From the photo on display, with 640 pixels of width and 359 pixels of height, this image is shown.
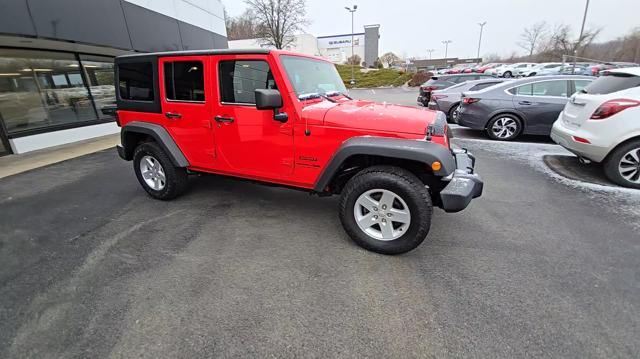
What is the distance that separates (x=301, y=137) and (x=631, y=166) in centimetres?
464

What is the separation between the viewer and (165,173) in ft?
12.8

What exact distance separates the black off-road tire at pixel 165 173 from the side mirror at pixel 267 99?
187 centimetres

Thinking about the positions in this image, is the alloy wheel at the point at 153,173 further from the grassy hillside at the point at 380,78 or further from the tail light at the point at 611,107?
the grassy hillside at the point at 380,78

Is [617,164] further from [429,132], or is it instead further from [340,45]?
[340,45]

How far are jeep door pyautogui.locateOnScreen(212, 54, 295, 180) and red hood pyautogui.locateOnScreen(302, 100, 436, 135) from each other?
28cm

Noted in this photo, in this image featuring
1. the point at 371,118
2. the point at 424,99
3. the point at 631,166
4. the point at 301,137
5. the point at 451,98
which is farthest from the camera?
the point at 424,99

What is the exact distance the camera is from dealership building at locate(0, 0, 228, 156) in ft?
20.5

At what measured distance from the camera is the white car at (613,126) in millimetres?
3859

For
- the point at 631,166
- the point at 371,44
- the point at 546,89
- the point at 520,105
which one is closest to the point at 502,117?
the point at 520,105

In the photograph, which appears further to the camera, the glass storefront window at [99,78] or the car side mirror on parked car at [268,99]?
the glass storefront window at [99,78]

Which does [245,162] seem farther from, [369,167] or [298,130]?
[369,167]

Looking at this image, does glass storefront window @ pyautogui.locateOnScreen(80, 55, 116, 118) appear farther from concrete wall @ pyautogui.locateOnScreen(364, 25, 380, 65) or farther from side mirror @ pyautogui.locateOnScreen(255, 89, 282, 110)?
concrete wall @ pyautogui.locateOnScreen(364, 25, 380, 65)

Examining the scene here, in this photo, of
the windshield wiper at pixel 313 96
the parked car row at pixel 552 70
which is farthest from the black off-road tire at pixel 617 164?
the parked car row at pixel 552 70

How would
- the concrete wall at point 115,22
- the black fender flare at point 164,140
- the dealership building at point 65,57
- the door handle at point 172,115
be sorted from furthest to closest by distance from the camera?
the dealership building at point 65,57, the concrete wall at point 115,22, the black fender flare at point 164,140, the door handle at point 172,115
